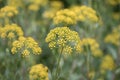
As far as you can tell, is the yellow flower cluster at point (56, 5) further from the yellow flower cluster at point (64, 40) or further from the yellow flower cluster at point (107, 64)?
the yellow flower cluster at point (64, 40)

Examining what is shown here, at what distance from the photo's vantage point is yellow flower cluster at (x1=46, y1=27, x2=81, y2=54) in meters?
2.96

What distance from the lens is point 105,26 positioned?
582 centimetres

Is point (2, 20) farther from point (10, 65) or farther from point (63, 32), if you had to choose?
point (63, 32)

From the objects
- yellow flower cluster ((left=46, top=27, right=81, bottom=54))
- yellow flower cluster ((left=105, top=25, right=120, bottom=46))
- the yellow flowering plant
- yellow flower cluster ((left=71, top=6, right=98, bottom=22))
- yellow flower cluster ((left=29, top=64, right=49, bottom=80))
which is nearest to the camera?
yellow flower cluster ((left=46, top=27, right=81, bottom=54))

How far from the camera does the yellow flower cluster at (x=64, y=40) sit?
2959mm

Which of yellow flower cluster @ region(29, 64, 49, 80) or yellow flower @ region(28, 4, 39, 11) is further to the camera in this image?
yellow flower @ region(28, 4, 39, 11)

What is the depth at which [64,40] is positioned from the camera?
2.97 metres

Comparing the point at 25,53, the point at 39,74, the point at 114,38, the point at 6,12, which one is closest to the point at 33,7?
the point at 114,38

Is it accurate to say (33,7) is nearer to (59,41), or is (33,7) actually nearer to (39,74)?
(39,74)

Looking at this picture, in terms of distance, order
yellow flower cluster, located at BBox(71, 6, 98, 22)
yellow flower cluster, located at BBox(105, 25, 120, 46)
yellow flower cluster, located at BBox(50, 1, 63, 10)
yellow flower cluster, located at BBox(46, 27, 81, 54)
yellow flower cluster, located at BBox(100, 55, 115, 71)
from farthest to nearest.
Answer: yellow flower cluster, located at BBox(50, 1, 63, 10), yellow flower cluster, located at BBox(105, 25, 120, 46), yellow flower cluster, located at BBox(100, 55, 115, 71), yellow flower cluster, located at BBox(71, 6, 98, 22), yellow flower cluster, located at BBox(46, 27, 81, 54)

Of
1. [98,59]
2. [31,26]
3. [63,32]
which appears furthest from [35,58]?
[63,32]

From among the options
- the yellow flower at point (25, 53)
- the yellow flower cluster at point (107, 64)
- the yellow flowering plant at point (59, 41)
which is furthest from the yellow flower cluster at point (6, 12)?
the yellow flower cluster at point (107, 64)

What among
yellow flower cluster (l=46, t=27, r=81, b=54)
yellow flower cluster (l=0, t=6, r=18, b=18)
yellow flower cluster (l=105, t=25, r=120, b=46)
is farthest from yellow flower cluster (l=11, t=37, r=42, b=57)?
yellow flower cluster (l=105, t=25, r=120, b=46)

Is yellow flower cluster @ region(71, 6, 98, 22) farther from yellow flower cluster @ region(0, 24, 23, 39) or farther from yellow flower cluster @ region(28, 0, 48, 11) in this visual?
yellow flower cluster @ region(28, 0, 48, 11)
